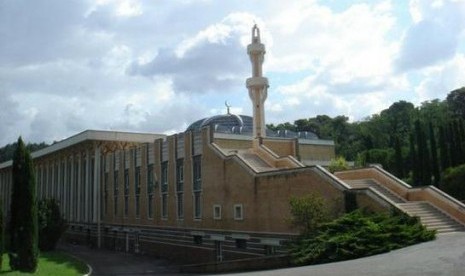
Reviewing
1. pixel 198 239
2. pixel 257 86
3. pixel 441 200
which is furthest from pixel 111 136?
pixel 441 200

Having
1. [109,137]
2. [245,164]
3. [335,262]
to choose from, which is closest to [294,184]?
[245,164]

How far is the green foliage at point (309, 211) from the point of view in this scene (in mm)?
24719

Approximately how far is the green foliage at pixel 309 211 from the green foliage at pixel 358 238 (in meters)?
1.31

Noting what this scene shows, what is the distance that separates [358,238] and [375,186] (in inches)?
364

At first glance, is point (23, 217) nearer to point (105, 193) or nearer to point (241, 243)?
point (241, 243)

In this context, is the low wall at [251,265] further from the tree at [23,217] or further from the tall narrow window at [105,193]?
the tall narrow window at [105,193]

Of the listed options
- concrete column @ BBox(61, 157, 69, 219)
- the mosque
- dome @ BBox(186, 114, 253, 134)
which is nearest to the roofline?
the mosque

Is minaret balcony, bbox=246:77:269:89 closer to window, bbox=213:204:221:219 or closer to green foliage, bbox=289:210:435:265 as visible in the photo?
window, bbox=213:204:221:219

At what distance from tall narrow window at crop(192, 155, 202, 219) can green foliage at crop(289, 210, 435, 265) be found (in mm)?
14888

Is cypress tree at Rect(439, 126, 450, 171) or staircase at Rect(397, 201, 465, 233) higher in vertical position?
cypress tree at Rect(439, 126, 450, 171)

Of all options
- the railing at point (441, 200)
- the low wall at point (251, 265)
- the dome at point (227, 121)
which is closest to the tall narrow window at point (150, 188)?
the dome at point (227, 121)

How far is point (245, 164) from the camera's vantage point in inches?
Answer: 1267

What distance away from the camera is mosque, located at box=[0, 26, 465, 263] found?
27.6 metres

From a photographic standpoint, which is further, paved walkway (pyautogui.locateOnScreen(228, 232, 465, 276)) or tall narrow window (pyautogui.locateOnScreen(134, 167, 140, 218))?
tall narrow window (pyautogui.locateOnScreen(134, 167, 140, 218))
